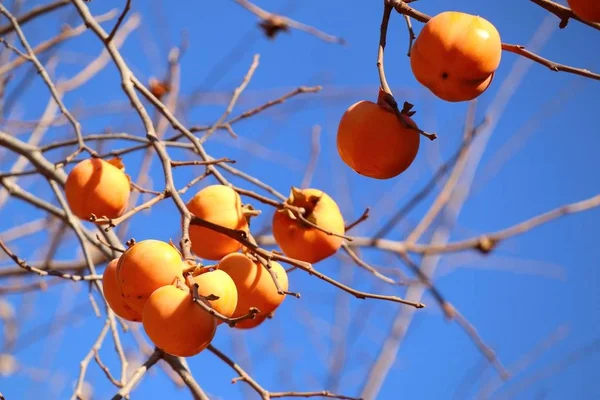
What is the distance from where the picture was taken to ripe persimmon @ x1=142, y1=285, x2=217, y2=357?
0.93 meters

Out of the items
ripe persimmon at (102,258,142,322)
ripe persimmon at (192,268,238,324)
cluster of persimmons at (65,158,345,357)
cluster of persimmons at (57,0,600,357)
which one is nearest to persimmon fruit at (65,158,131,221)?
cluster of persimmons at (65,158,345,357)

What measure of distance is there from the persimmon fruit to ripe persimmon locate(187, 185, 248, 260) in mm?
330

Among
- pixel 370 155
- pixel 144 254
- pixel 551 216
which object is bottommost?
pixel 144 254

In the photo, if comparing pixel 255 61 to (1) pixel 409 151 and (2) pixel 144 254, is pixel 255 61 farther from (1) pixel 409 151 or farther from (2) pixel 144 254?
(2) pixel 144 254

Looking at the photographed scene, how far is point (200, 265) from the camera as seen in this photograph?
3.41 feet

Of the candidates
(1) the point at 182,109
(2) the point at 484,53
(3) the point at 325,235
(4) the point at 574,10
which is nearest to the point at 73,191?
(3) the point at 325,235

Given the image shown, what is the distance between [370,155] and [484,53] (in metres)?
0.23

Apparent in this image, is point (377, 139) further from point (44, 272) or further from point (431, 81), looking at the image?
point (44, 272)

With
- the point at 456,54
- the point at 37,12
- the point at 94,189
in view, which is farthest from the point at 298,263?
the point at 37,12

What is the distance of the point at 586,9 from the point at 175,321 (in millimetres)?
678

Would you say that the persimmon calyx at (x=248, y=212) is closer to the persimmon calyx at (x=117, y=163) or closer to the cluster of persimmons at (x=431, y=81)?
the cluster of persimmons at (x=431, y=81)

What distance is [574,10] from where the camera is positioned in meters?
0.90

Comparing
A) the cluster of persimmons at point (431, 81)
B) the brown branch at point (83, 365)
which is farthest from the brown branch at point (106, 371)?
the cluster of persimmons at point (431, 81)

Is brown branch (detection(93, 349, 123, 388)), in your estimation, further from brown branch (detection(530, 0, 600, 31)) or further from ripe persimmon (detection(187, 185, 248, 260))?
brown branch (detection(530, 0, 600, 31))
